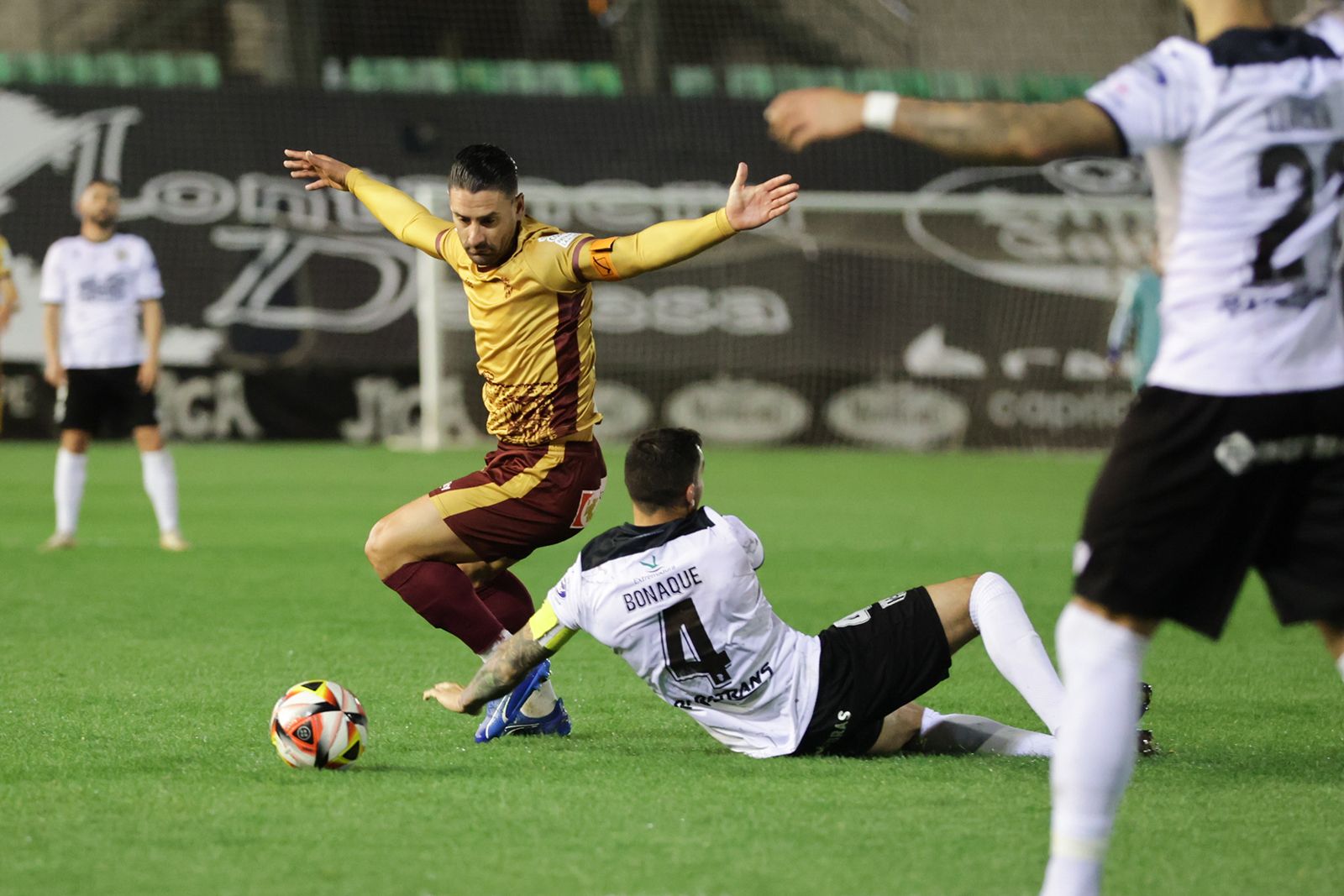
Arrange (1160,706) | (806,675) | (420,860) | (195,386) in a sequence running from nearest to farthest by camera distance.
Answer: (420,860), (806,675), (1160,706), (195,386)

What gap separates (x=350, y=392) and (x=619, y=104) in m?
5.07

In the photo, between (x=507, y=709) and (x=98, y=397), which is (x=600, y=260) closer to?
(x=507, y=709)

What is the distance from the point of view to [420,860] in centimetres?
387

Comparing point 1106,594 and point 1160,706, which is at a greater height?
point 1106,594

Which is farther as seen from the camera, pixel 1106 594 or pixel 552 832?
pixel 552 832

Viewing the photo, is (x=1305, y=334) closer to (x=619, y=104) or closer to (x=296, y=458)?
(x=296, y=458)

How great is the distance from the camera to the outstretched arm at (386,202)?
585cm

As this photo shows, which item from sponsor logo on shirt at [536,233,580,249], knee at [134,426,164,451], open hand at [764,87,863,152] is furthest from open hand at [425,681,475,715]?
knee at [134,426,164,451]

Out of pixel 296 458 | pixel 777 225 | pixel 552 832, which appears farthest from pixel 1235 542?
pixel 777 225

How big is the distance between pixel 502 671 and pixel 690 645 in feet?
1.91

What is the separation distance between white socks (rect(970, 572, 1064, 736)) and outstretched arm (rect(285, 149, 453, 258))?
2.31 metres

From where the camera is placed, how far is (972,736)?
17.2ft

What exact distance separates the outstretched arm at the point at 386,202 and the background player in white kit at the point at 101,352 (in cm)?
521

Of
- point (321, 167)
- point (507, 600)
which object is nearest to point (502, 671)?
point (507, 600)
